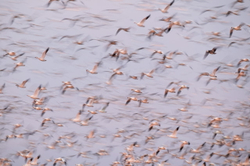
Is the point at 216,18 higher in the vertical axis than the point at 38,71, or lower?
higher

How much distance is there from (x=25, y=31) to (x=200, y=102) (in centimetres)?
1073

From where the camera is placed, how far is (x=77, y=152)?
106 ft

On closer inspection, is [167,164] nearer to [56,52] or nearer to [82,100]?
[82,100]

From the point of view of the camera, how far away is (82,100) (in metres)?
28.9

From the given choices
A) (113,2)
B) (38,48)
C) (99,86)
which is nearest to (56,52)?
(38,48)

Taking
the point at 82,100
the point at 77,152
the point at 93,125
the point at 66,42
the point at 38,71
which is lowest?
the point at 77,152

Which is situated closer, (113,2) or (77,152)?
(113,2)

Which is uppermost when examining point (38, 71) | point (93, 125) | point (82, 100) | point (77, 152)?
point (38, 71)

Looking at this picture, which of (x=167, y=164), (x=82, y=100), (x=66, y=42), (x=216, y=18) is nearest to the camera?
(x=216, y=18)

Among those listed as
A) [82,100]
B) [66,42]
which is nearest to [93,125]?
[82,100]

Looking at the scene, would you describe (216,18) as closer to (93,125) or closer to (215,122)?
(215,122)

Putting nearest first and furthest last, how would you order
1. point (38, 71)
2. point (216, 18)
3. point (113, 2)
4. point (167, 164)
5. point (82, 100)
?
1. point (216, 18)
2. point (113, 2)
3. point (38, 71)
4. point (82, 100)
5. point (167, 164)

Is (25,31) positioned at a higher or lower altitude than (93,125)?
higher

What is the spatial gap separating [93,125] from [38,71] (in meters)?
5.62
